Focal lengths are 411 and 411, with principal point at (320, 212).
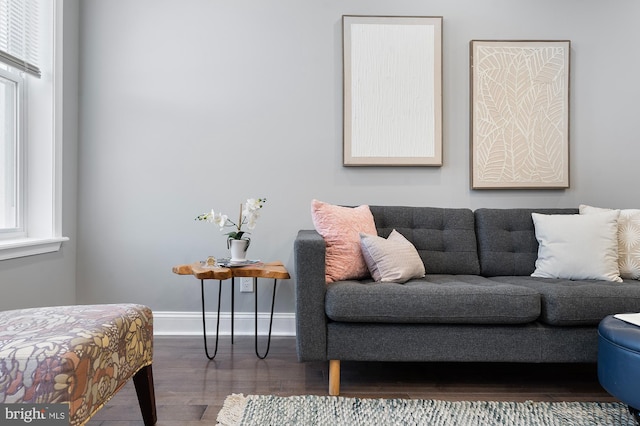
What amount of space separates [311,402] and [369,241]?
792mm

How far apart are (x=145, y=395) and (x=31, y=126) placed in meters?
1.78

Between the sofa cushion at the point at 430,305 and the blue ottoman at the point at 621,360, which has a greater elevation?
the sofa cushion at the point at 430,305

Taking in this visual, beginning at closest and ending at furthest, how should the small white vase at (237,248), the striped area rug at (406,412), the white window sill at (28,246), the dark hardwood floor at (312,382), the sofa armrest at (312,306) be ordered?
the striped area rug at (406,412) → the dark hardwood floor at (312,382) → the sofa armrest at (312,306) → the white window sill at (28,246) → the small white vase at (237,248)

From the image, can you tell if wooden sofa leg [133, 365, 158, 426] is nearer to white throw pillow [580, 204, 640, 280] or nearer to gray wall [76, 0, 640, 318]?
gray wall [76, 0, 640, 318]

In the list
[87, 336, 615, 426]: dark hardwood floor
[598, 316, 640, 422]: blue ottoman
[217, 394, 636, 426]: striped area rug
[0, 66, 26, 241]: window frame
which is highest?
[0, 66, 26, 241]: window frame

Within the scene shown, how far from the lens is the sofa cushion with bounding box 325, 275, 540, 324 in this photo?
1820 mm

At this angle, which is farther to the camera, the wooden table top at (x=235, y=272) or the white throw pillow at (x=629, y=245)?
the white throw pillow at (x=629, y=245)

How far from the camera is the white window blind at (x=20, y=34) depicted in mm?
2152

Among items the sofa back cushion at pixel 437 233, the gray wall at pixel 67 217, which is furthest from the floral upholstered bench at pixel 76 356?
the sofa back cushion at pixel 437 233

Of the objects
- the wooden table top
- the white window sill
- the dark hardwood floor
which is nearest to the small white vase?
the wooden table top

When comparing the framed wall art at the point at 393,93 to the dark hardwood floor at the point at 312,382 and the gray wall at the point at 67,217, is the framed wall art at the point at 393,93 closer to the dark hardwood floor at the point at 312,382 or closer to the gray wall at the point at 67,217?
the dark hardwood floor at the point at 312,382

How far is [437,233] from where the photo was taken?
8.16 feet

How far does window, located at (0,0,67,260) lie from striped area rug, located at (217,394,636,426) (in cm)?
149

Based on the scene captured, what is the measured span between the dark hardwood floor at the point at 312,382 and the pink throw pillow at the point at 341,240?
0.51 meters
